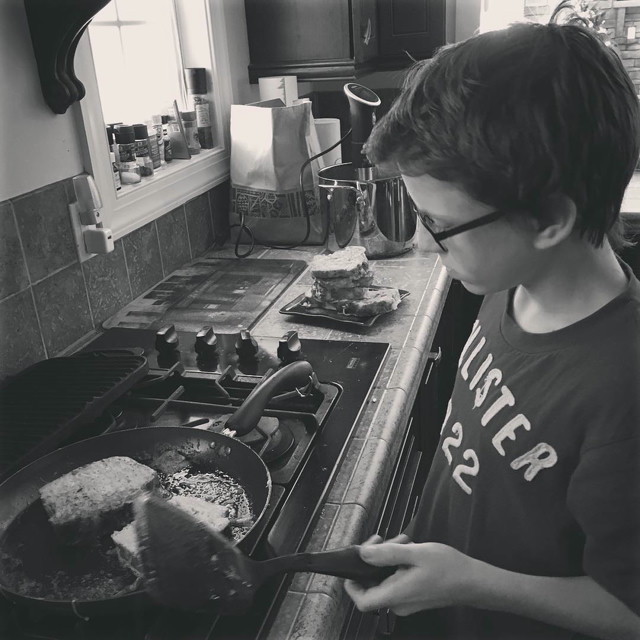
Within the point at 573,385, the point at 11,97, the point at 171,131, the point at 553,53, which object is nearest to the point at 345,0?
the point at 171,131

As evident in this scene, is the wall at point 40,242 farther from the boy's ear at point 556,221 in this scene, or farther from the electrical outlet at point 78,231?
the boy's ear at point 556,221

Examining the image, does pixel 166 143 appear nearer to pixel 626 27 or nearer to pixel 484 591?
pixel 484 591

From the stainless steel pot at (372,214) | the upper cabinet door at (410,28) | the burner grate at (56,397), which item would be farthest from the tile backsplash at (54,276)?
the upper cabinet door at (410,28)

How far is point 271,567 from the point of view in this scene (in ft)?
2.16

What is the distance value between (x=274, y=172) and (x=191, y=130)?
27cm

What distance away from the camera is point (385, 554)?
2.22 feet

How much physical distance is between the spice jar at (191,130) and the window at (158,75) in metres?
0.03

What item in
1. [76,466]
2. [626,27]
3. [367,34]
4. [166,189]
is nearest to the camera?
[76,466]

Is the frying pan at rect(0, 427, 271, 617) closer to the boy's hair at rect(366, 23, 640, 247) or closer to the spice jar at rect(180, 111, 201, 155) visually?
the boy's hair at rect(366, 23, 640, 247)

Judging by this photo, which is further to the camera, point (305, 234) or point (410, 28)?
point (410, 28)

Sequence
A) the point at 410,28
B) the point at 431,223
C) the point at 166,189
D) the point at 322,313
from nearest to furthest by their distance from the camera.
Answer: the point at 431,223
the point at 322,313
the point at 166,189
the point at 410,28

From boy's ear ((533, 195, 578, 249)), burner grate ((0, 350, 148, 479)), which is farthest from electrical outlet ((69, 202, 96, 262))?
boy's ear ((533, 195, 578, 249))

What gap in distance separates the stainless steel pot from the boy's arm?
1107mm

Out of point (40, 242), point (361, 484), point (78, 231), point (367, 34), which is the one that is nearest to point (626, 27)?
point (367, 34)
